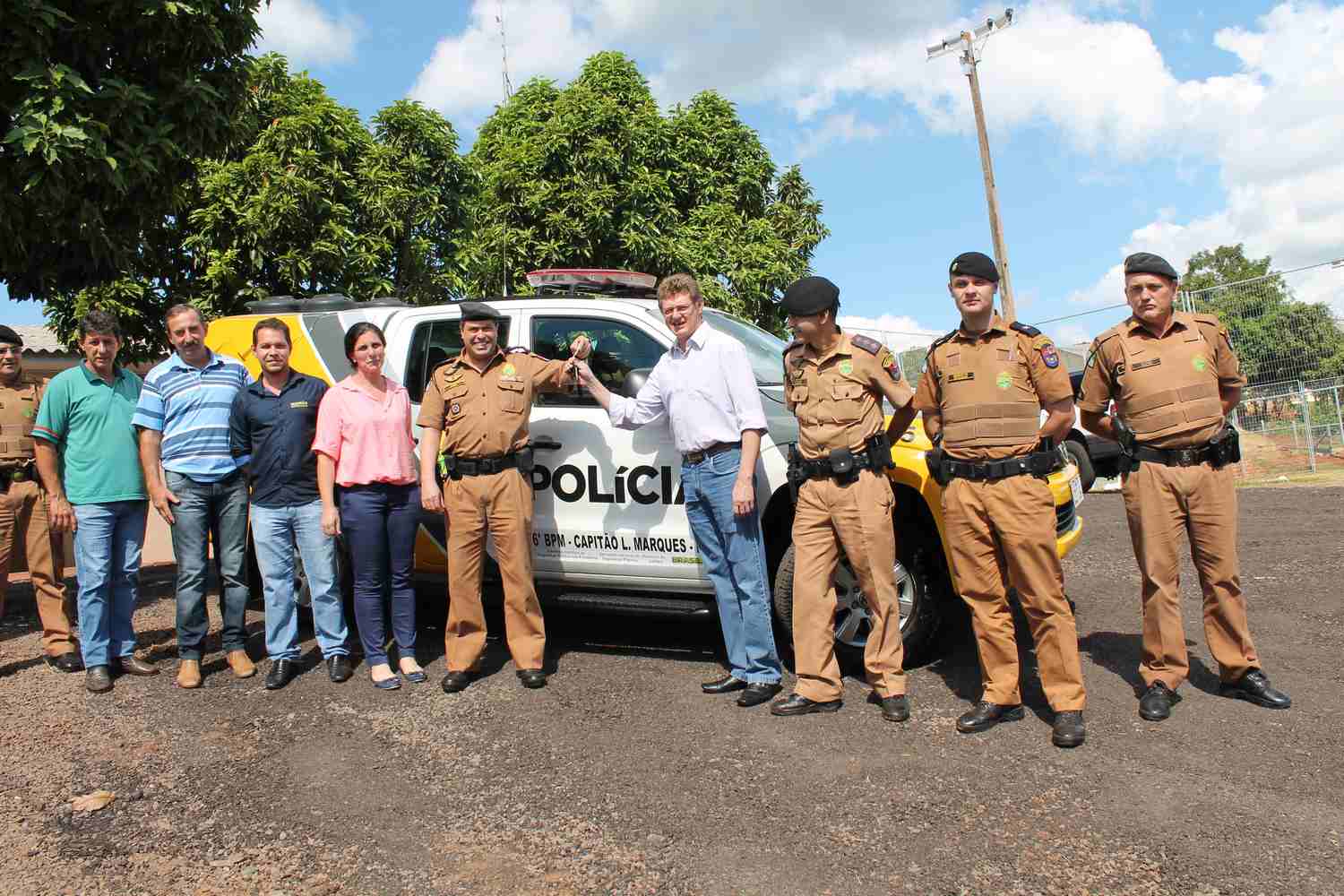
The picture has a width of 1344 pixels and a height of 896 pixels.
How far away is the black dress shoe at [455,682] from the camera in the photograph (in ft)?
15.6

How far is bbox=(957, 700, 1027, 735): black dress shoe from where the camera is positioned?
3.91 m

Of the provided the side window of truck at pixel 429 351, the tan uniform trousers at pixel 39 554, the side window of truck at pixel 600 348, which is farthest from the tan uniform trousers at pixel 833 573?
the tan uniform trousers at pixel 39 554

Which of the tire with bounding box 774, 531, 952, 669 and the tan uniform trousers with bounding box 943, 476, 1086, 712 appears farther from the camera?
the tire with bounding box 774, 531, 952, 669

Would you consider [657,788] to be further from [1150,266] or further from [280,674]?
[1150,266]

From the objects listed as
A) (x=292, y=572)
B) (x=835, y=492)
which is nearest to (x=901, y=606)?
(x=835, y=492)

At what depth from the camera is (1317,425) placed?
42.1 feet

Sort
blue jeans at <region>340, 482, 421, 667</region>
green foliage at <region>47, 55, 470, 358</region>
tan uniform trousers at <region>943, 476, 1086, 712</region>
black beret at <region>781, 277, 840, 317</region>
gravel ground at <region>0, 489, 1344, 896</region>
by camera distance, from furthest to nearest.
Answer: green foliage at <region>47, 55, 470, 358</region> → blue jeans at <region>340, 482, 421, 667</region> → black beret at <region>781, 277, 840, 317</region> → tan uniform trousers at <region>943, 476, 1086, 712</region> → gravel ground at <region>0, 489, 1344, 896</region>

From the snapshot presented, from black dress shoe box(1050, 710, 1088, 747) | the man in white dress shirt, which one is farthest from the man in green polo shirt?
black dress shoe box(1050, 710, 1088, 747)

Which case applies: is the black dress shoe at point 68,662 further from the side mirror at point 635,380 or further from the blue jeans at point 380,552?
the side mirror at point 635,380

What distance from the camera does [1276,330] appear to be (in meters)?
12.6

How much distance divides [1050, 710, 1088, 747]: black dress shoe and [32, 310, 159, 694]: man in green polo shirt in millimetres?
4534

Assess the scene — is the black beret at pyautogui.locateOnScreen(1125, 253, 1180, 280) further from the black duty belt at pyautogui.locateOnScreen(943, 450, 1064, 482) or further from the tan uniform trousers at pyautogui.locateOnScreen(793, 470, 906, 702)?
the tan uniform trousers at pyautogui.locateOnScreen(793, 470, 906, 702)

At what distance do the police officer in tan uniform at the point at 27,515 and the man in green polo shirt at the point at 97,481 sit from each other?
0.52 metres

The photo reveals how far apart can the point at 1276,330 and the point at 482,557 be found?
12.0 metres
